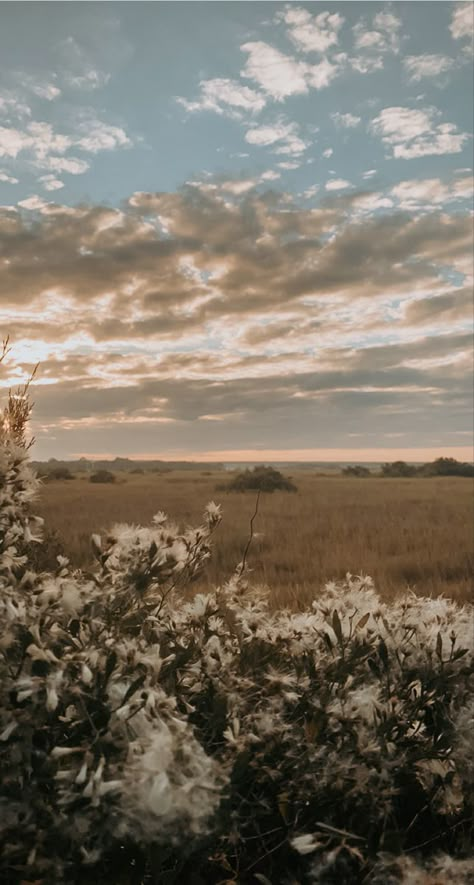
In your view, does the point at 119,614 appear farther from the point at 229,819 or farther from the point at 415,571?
the point at 415,571

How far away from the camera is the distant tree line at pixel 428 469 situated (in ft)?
164

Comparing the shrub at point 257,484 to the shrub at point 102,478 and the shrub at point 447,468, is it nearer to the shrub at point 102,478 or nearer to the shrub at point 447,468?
the shrub at point 102,478

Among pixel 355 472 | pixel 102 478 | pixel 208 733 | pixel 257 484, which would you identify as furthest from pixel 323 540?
pixel 355 472

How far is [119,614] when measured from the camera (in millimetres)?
2512

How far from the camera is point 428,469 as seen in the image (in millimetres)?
51125

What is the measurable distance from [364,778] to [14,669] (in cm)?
115

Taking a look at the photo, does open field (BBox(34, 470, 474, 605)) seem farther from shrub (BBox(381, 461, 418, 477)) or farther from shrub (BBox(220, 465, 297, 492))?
shrub (BBox(381, 461, 418, 477))

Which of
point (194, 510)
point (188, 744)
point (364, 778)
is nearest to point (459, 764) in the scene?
point (364, 778)

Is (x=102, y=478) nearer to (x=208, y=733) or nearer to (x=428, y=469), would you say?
(x=428, y=469)

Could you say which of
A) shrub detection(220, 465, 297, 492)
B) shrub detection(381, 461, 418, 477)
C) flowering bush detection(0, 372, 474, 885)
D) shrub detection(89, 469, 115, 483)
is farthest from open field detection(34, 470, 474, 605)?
shrub detection(381, 461, 418, 477)

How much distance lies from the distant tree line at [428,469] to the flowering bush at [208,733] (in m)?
47.9

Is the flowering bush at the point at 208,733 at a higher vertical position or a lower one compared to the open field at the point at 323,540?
higher

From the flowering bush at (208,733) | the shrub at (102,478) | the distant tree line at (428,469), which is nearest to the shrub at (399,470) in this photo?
the distant tree line at (428,469)

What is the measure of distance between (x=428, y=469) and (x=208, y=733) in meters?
50.4
